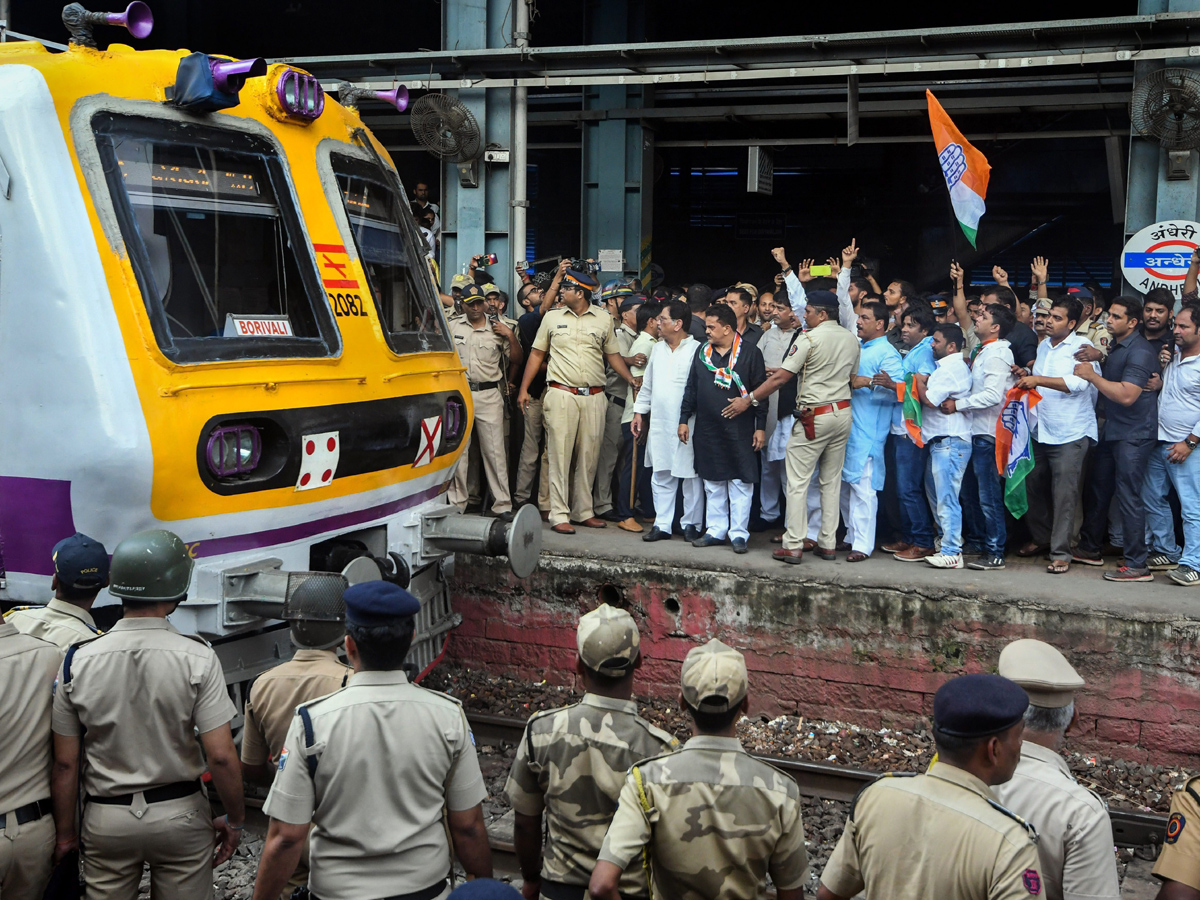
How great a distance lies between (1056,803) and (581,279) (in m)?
5.76

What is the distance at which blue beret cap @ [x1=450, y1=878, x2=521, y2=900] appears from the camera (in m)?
1.79

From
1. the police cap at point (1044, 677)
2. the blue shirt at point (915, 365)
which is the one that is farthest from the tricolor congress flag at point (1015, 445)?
the police cap at point (1044, 677)

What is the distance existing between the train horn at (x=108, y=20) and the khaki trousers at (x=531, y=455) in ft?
14.1

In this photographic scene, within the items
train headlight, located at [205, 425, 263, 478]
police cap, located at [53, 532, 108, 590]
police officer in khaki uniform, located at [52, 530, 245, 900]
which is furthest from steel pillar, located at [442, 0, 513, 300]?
police officer in khaki uniform, located at [52, 530, 245, 900]

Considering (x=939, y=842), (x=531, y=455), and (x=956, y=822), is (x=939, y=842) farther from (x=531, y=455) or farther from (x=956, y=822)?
(x=531, y=455)

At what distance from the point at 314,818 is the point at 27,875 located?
1.19 meters

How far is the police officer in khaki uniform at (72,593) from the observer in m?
3.73

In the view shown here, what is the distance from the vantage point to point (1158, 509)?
6.80m

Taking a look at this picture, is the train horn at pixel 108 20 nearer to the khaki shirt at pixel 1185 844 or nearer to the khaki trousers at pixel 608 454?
the khaki shirt at pixel 1185 844

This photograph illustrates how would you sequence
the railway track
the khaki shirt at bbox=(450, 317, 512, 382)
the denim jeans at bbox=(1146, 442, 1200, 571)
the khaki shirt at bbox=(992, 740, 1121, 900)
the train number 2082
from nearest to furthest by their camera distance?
the khaki shirt at bbox=(992, 740, 1121, 900), the railway track, the train number 2082, the denim jeans at bbox=(1146, 442, 1200, 571), the khaki shirt at bbox=(450, 317, 512, 382)

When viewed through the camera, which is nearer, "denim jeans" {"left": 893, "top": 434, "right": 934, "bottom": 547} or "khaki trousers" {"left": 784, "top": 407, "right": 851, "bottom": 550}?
"khaki trousers" {"left": 784, "top": 407, "right": 851, "bottom": 550}

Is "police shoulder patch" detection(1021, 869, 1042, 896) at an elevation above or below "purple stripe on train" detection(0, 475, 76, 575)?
below

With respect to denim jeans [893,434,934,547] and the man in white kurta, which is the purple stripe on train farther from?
denim jeans [893,434,934,547]

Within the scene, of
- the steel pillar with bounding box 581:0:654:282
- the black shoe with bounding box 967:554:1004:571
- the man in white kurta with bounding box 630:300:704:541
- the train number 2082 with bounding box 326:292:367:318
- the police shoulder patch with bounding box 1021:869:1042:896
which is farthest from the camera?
the steel pillar with bounding box 581:0:654:282
